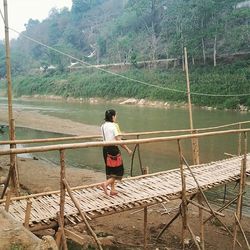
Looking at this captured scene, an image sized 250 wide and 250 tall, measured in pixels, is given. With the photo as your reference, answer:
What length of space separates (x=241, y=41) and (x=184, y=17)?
9.39 metres

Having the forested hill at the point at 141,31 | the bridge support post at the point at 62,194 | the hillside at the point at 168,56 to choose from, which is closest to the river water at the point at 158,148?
the hillside at the point at 168,56

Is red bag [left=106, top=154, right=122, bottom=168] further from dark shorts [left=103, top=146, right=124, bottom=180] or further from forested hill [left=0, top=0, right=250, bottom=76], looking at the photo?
forested hill [left=0, top=0, right=250, bottom=76]

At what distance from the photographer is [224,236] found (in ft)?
26.0

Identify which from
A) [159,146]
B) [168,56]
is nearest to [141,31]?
[168,56]

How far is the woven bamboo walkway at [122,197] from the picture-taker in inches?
196

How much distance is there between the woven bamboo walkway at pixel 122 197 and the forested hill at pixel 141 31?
128ft

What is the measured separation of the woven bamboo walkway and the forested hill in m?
39.1

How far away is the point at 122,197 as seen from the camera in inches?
222

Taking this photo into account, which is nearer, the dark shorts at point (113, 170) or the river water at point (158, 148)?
→ the dark shorts at point (113, 170)

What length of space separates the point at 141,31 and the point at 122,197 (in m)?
65.7

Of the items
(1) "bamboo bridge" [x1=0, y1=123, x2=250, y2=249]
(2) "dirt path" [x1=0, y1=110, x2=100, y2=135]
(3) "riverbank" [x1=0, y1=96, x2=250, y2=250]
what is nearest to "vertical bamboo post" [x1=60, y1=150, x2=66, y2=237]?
(1) "bamboo bridge" [x1=0, y1=123, x2=250, y2=249]

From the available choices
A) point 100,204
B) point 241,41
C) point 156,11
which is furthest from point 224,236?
point 156,11

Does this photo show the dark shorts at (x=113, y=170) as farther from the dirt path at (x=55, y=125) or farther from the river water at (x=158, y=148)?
the dirt path at (x=55, y=125)

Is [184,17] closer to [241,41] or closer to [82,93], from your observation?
[241,41]
